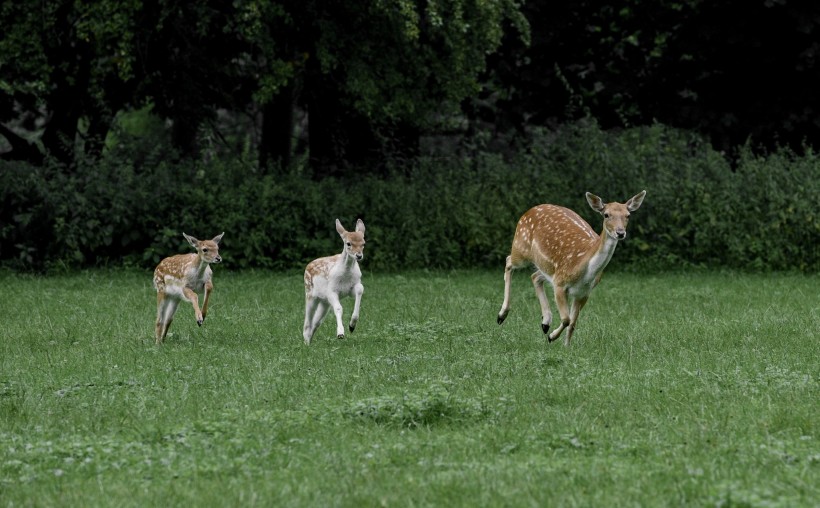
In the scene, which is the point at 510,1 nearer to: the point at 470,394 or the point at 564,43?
the point at 564,43

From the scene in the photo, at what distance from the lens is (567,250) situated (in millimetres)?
12812

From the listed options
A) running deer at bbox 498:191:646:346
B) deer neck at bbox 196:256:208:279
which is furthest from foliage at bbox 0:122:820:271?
deer neck at bbox 196:256:208:279

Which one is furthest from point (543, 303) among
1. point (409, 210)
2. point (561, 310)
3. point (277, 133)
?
point (277, 133)

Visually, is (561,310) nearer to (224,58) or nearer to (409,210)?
(409,210)

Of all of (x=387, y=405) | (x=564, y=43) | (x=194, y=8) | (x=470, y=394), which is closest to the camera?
(x=387, y=405)

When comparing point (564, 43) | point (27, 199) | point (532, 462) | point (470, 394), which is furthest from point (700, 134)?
point (532, 462)

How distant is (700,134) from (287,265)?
8369mm

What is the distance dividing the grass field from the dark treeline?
669cm

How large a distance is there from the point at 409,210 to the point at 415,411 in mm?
13857

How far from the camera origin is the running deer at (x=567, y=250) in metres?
12.2

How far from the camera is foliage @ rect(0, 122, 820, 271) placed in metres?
21.3

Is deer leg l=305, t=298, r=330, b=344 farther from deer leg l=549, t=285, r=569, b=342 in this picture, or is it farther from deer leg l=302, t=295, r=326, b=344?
deer leg l=549, t=285, r=569, b=342

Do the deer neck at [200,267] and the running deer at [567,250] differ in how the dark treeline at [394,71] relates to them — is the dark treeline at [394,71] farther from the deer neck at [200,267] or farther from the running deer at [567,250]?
the deer neck at [200,267]

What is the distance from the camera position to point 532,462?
7.32 metres
